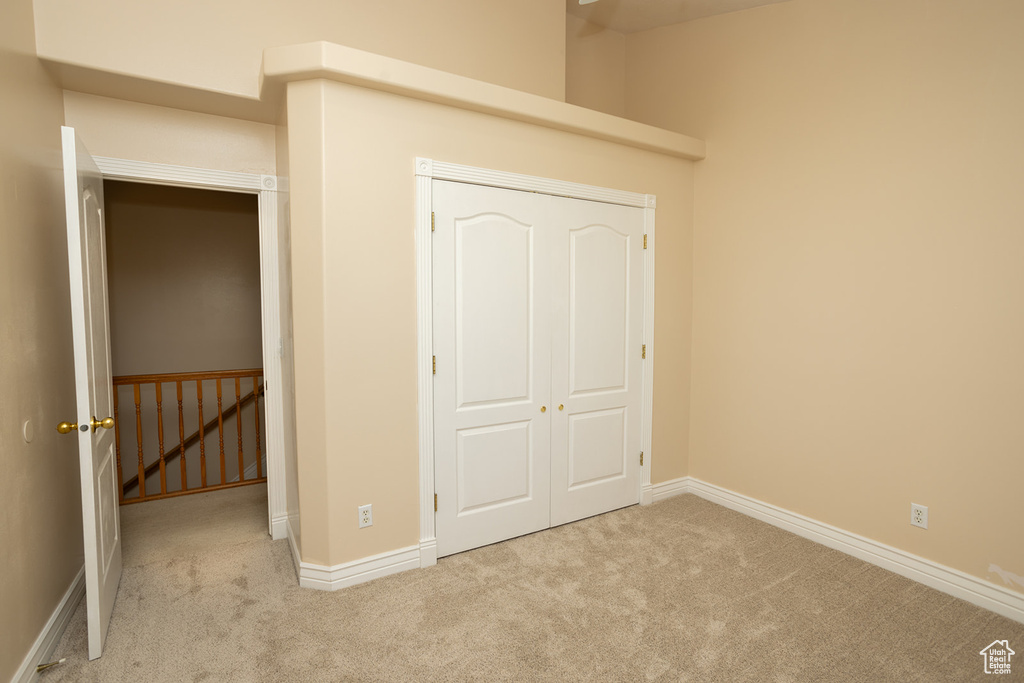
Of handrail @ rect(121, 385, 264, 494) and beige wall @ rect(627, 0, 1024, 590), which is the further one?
handrail @ rect(121, 385, 264, 494)

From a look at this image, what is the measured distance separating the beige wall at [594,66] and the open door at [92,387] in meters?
3.24

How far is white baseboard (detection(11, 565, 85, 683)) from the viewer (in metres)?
1.87

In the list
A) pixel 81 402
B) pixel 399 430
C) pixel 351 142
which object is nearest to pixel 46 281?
pixel 81 402

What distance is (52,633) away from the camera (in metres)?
2.11

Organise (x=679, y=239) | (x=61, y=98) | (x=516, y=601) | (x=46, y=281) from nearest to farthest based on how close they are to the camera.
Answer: (x=46, y=281) → (x=516, y=601) → (x=61, y=98) → (x=679, y=239)

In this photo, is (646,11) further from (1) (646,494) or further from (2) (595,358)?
(1) (646,494)

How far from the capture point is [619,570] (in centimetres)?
271

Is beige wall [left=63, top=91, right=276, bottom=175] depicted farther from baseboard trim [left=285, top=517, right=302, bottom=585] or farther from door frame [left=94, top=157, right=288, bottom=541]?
baseboard trim [left=285, top=517, right=302, bottom=585]

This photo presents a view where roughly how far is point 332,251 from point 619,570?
2.18m

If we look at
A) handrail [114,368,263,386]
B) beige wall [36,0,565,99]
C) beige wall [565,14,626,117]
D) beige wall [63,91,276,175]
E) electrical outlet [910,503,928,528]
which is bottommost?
electrical outlet [910,503,928,528]

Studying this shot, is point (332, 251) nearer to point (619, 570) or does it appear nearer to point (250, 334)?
point (619, 570)

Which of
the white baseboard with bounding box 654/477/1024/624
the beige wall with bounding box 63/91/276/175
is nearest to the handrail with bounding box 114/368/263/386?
the beige wall with bounding box 63/91/276/175

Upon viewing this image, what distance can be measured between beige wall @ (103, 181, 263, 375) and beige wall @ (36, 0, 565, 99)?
202 centimetres

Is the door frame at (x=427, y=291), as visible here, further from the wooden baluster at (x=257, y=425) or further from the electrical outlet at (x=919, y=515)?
the electrical outlet at (x=919, y=515)
